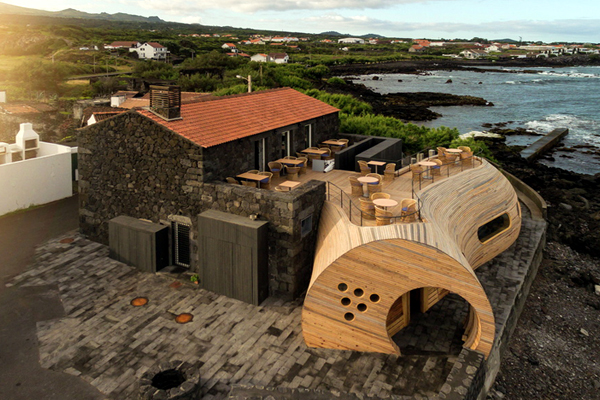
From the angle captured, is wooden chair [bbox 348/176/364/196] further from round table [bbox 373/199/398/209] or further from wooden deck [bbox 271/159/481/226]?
round table [bbox 373/199/398/209]

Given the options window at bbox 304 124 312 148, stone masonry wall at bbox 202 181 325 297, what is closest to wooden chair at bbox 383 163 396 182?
stone masonry wall at bbox 202 181 325 297

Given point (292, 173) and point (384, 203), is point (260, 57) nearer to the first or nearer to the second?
point (292, 173)

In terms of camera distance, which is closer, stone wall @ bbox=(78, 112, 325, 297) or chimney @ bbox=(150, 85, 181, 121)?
stone wall @ bbox=(78, 112, 325, 297)

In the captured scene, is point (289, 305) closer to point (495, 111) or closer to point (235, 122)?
point (235, 122)

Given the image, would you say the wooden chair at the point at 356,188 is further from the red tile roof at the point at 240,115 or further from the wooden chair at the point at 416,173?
the red tile roof at the point at 240,115

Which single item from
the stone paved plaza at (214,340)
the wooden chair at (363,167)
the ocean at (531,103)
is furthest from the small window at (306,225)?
the ocean at (531,103)

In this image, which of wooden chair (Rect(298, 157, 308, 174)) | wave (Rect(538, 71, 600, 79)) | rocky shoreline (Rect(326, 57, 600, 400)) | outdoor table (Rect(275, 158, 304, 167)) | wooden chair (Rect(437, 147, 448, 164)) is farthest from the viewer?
wave (Rect(538, 71, 600, 79))

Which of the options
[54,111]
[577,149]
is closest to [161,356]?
[54,111]
